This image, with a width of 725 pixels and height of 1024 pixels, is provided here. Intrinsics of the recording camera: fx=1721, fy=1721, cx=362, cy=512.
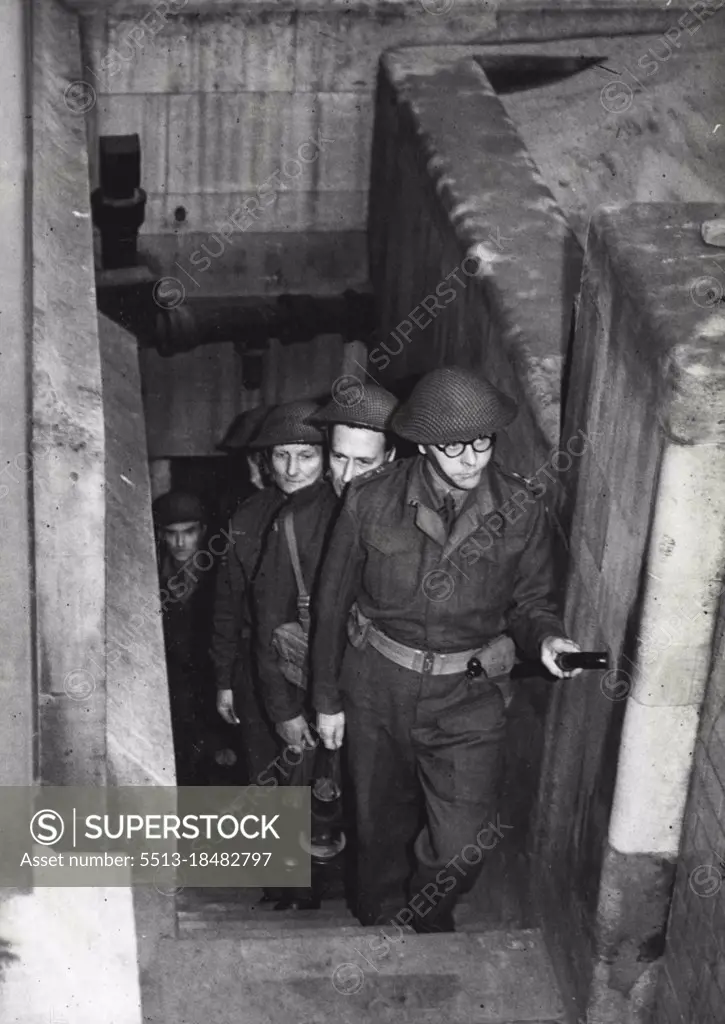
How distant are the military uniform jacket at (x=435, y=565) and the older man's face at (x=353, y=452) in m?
0.26

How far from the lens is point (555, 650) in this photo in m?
5.60

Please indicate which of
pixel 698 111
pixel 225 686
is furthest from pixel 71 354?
pixel 698 111

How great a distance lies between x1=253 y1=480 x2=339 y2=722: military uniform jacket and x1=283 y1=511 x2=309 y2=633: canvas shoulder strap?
1cm

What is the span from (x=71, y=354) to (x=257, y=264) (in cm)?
497

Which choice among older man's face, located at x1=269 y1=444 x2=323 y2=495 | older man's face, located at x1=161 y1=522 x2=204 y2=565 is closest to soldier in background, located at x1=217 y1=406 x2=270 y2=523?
older man's face, located at x1=161 y1=522 x2=204 y2=565

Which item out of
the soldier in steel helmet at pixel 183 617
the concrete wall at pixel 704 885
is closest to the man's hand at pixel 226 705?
the soldier in steel helmet at pixel 183 617

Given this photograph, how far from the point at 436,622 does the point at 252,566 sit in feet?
3.82

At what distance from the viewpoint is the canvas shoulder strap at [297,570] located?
659cm

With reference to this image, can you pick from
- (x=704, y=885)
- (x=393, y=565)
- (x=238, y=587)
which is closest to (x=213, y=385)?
(x=238, y=587)

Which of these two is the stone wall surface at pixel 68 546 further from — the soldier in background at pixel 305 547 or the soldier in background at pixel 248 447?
the soldier in background at pixel 248 447

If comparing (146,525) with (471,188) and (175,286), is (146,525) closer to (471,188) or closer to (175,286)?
(471,188)

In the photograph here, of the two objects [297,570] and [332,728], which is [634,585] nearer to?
[332,728]

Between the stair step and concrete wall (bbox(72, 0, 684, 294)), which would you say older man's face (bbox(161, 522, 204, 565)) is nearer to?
concrete wall (bbox(72, 0, 684, 294))

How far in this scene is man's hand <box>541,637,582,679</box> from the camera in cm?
556
